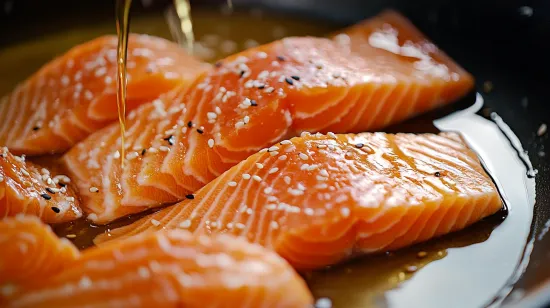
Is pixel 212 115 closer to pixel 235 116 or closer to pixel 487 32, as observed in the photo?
pixel 235 116

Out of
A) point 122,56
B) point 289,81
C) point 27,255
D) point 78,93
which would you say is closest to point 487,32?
point 289,81

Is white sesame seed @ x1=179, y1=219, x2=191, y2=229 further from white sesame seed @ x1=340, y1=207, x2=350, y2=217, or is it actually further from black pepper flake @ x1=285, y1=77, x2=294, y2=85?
black pepper flake @ x1=285, y1=77, x2=294, y2=85

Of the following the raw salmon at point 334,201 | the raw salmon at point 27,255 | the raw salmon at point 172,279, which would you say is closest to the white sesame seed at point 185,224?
the raw salmon at point 334,201

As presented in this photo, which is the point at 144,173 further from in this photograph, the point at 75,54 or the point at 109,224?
→ the point at 75,54

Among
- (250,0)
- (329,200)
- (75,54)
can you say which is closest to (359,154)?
(329,200)

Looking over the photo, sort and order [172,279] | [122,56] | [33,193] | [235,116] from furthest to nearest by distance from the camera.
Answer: [122,56], [235,116], [33,193], [172,279]

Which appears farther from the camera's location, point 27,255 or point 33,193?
point 33,193
